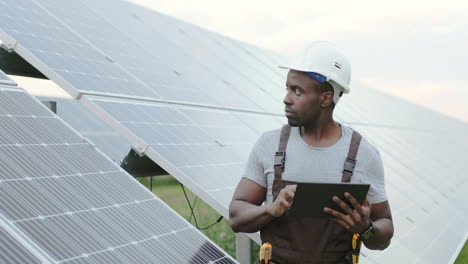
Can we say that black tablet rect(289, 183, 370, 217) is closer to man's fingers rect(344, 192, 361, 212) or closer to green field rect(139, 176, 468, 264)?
man's fingers rect(344, 192, 361, 212)

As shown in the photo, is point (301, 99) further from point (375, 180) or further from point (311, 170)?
point (375, 180)

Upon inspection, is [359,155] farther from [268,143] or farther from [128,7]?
[128,7]

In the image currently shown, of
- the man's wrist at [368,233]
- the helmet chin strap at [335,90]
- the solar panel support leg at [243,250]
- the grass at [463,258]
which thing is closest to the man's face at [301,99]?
the helmet chin strap at [335,90]

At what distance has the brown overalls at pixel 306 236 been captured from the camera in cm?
377

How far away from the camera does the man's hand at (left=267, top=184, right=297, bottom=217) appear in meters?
3.51

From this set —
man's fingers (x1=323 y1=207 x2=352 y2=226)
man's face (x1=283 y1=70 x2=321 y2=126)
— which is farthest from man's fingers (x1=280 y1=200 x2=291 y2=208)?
man's face (x1=283 y1=70 x2=321 y2=126)

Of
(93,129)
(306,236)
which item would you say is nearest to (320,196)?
(306,236)

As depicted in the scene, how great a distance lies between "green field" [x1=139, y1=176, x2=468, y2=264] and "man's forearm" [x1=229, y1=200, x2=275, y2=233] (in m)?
4.52

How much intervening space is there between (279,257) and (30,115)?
2.01m

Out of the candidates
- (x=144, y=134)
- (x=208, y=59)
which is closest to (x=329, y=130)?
(x=144, y=134)

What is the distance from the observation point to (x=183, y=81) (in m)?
9.29

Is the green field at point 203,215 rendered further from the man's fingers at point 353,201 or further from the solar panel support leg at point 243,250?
the man's fingers at point 353,201

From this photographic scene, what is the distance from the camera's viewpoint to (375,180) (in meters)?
3.94

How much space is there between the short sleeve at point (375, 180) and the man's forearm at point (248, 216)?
2.10 ft
